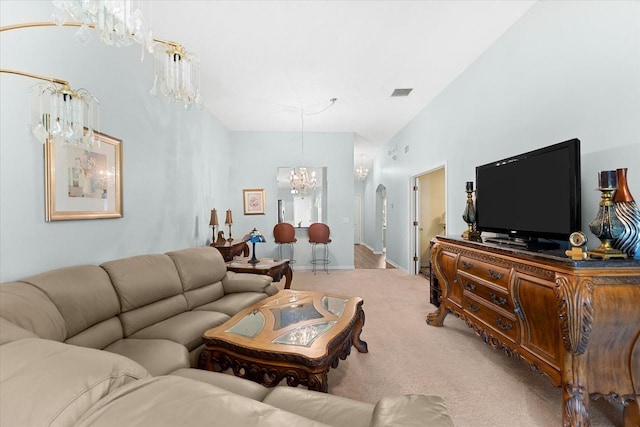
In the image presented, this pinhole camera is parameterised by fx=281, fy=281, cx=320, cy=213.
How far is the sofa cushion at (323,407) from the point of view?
103 centimetres

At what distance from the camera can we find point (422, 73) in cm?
369

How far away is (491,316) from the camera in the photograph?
2.26 meters

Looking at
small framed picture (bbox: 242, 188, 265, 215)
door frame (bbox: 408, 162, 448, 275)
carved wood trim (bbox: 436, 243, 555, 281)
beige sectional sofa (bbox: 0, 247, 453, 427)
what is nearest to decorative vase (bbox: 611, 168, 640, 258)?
carved wood trim (bbox: 436, 243, 555, 281)

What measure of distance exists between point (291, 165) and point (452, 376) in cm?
503

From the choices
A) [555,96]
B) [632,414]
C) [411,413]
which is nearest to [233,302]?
[411,413]

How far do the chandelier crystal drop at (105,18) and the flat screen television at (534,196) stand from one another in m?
2.49

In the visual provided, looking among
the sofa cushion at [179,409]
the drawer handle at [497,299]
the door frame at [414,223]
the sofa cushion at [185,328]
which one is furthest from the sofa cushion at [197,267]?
the door frame at [414,223]

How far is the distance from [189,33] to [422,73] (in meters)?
2.80

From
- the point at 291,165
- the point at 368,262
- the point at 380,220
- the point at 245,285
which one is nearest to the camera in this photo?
the point at 245,285

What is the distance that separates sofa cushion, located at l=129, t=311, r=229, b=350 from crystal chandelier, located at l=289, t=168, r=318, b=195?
4.04 m

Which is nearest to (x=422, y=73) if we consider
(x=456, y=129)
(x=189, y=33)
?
(x=456, y=129)

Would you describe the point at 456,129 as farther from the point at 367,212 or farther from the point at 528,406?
the point at 367,212

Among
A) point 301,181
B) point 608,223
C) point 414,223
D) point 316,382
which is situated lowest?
point 316,382

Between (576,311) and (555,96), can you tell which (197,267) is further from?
(555,96)
